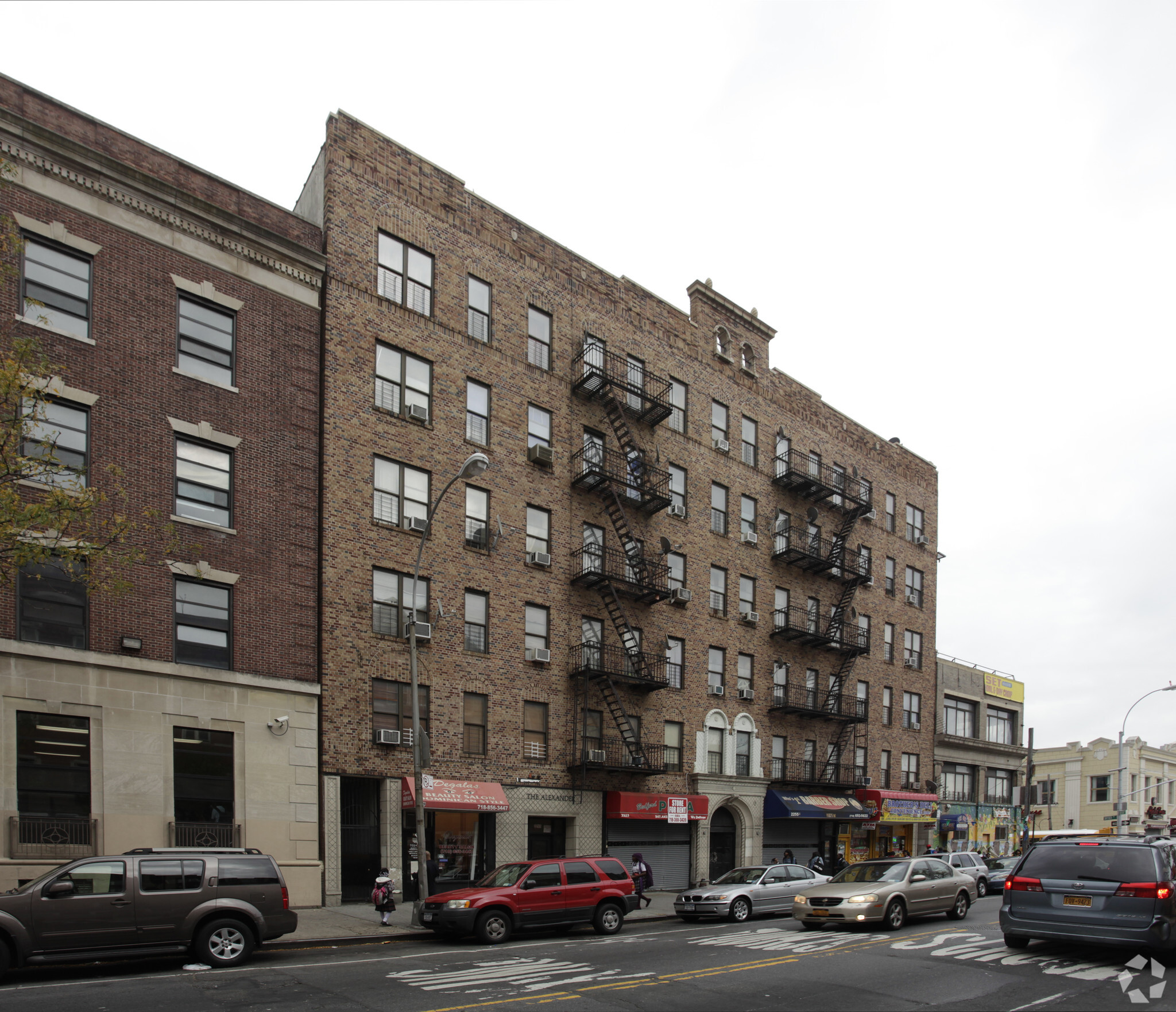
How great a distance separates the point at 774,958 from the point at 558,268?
2183 cm

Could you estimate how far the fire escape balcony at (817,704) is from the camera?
121 ft

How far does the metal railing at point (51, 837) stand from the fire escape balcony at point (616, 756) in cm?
1316

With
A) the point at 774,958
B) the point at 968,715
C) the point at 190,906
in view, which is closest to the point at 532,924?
the point at 774,958

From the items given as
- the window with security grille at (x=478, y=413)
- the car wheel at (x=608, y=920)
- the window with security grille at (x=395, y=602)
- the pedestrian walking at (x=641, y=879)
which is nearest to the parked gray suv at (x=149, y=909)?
the car wheel at (x=608, y=920)

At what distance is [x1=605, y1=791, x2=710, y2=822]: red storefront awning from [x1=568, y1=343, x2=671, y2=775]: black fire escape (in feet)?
2.83

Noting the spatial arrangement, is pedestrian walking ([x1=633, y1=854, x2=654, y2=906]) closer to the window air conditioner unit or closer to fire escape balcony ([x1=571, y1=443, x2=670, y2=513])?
fire escape balcony ([x1=571, y1=443, x2=670, y2=513])

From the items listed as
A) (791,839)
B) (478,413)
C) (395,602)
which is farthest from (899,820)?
(395,602)

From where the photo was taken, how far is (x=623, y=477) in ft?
104

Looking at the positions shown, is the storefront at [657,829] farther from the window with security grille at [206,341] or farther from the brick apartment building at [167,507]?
the window with security grille at [206,341]

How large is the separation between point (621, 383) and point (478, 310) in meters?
5.01

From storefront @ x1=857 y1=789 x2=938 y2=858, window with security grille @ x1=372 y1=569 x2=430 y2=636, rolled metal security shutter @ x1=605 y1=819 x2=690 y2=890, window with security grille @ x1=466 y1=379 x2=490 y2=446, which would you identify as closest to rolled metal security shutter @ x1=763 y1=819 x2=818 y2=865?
storefront @ x1=857 y1=789 x2=938 y2=858

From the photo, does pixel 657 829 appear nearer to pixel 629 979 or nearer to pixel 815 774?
pixel 815 774

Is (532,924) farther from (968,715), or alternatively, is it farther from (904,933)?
(968,715)

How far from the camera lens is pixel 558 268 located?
31.5 m
